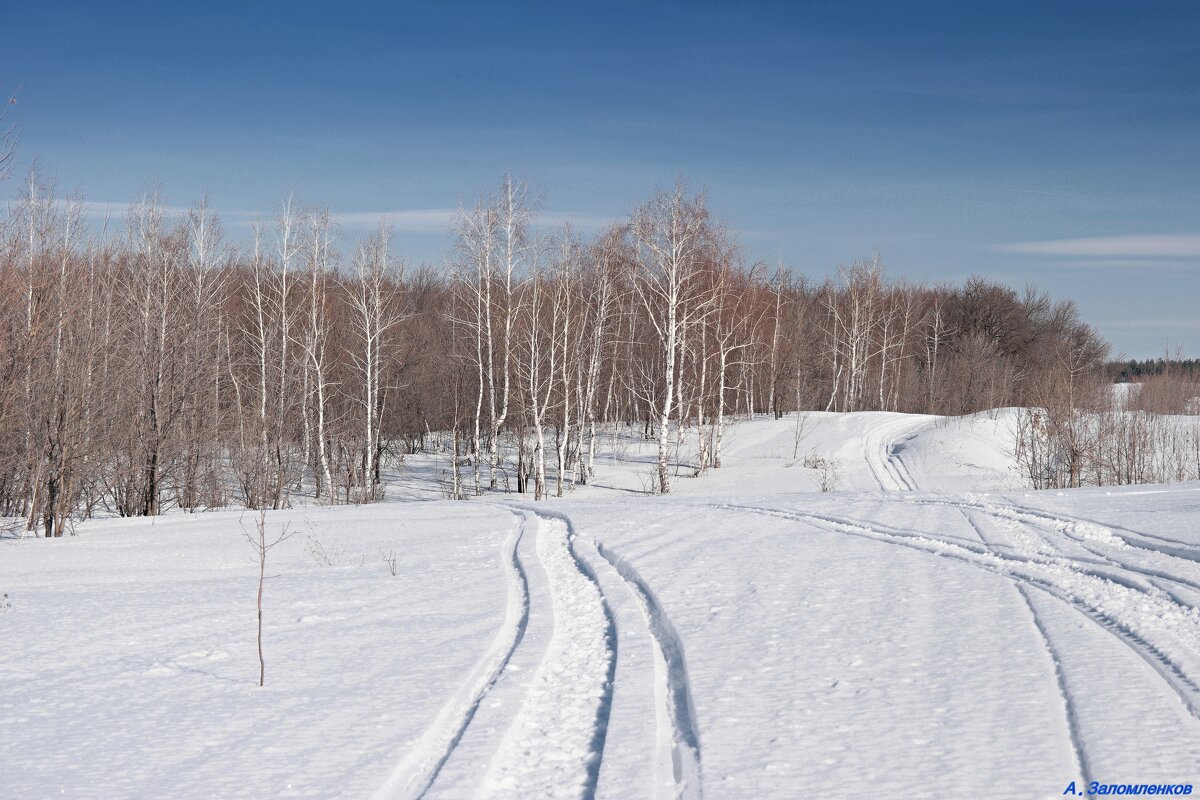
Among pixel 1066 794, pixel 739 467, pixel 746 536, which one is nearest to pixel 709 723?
pixel 1066 794

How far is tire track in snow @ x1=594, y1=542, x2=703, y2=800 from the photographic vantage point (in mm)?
4730

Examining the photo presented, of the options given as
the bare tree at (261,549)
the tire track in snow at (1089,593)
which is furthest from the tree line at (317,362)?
the tire track in snow at (1089,593)

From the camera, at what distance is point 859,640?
7.28 metres

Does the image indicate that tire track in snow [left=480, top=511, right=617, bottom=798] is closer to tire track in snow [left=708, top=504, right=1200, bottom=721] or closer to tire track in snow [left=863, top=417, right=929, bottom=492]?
tire track in snow [left=708, top=504, right=1200, bottom=721]

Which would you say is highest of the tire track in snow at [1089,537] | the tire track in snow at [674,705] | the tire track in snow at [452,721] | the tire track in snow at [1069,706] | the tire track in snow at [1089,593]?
the tire track in snow at [1089,537]

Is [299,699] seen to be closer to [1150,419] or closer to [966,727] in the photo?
[966,727]

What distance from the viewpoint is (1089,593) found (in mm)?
8695

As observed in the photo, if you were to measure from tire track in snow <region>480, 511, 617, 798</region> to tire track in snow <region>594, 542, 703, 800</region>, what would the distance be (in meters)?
0.36

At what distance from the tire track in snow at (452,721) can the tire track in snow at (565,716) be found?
32 centimetres

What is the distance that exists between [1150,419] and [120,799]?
3142cm

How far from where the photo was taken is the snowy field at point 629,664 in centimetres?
482

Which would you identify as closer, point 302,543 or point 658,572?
point 658,572

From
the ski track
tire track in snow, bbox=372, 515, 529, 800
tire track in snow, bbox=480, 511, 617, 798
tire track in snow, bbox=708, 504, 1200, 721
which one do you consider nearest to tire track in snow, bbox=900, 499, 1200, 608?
the ski track

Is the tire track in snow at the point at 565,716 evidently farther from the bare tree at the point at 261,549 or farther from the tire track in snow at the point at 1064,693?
the tire track in snow at the point at 1064,693
